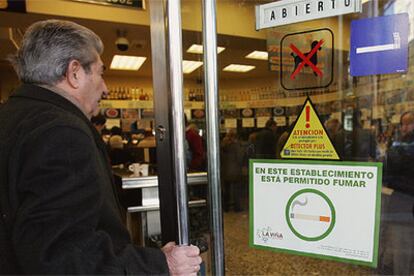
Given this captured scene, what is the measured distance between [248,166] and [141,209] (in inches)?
50.8

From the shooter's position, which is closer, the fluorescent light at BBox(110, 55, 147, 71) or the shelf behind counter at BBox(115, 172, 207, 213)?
the shelf behind counter at BBox(115, 172, 207, 213)

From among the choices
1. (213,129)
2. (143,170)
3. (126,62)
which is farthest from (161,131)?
(126,62)

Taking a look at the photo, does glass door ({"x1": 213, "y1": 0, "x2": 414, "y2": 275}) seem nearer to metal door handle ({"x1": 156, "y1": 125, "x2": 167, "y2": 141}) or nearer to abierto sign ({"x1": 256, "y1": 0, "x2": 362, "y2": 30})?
abierto sign ({"x1": 256, "y1": 0, "x2": 362, "y2": 30})

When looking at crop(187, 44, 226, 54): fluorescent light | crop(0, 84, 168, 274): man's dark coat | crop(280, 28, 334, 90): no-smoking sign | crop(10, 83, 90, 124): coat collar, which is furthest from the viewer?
crop(187, 44, 226, 54): fluorescent light

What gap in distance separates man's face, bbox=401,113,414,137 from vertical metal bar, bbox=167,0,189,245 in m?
0.75

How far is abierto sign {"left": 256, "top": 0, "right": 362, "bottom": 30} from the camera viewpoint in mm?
962

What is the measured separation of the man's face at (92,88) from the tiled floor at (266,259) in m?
0.64

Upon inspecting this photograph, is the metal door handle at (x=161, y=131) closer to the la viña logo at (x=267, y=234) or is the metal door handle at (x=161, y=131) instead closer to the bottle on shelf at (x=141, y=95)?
the la viña logo at (x=267, y=234)

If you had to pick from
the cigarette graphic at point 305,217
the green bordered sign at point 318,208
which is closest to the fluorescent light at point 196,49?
the green bordered sign at point 318,208

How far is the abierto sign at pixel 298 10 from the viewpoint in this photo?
0.96 m

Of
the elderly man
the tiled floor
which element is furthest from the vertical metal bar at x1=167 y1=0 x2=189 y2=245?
the tiled floor

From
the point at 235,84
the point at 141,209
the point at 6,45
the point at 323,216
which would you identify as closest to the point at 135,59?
the point at 6,45

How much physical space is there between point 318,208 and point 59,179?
2.57 feet

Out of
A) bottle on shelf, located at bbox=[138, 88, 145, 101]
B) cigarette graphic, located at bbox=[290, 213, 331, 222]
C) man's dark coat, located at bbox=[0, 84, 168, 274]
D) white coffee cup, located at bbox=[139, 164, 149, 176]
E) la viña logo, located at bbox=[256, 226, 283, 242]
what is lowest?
white coffee cup, located at bbox=[139, 164, 149, 176]
